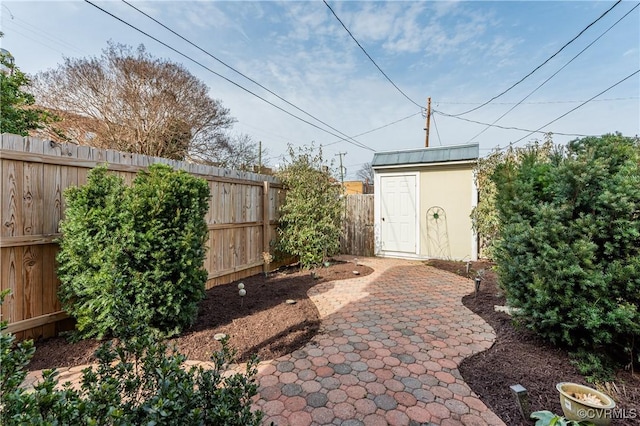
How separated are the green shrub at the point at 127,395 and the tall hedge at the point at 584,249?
2.47 meters

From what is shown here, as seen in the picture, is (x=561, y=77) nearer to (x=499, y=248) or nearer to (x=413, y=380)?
(x=499, y=248)

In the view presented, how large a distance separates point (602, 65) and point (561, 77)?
805mm

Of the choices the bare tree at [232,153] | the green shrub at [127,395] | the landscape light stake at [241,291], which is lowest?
the landscape light stake at [241,291]

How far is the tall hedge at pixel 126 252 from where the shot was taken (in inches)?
99.9

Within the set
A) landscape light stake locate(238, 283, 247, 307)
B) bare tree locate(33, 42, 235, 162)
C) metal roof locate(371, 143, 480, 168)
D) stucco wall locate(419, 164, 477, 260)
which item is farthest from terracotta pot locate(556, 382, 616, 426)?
bare tree locate(33, 42, 235, 162)

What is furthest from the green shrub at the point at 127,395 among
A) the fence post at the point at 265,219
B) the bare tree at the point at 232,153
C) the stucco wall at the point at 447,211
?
the bare tree at the point at 232,153

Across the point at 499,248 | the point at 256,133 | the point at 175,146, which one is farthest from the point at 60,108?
the point at 499,248

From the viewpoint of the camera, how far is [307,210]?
19.2ft

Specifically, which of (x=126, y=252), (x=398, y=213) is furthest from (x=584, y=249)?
(x=398, y=213)

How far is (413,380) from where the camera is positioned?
2.20 m

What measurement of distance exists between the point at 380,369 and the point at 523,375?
1.09 meters

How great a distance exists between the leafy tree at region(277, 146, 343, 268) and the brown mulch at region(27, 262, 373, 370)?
117cm

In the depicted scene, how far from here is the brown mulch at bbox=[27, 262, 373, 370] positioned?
2.49 m

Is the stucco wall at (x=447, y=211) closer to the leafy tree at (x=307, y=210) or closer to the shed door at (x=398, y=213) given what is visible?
the shed door at (x=398, y=213)
